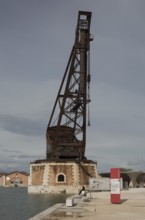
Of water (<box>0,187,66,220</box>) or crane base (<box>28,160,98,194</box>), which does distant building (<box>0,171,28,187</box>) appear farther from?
water (<box>0,187,66,220</box>)

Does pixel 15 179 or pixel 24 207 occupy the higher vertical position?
pixel 24 207

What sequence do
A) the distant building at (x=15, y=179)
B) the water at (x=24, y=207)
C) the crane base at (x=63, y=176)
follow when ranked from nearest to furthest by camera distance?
1. the water at (x=24, y=207)
2. the crane base at (x=63, y=176)
3. the distant building at (x=15, y=179)

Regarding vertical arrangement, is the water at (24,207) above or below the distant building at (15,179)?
above

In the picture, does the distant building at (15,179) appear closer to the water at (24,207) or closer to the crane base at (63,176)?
the crane base at (63,176)

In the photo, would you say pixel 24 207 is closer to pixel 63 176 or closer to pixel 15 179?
pixel 63 176

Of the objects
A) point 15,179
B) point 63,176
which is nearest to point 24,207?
point 63,176

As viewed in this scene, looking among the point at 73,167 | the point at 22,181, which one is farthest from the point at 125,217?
the point at 22,181

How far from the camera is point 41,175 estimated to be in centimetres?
7175

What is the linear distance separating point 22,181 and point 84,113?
122306 millimetres

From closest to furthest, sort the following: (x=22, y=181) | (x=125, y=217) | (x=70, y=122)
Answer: (x=125, y=217) → (x=70, y=122) → (x=22, y=181)

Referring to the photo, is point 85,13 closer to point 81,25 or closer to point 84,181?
point 81,25

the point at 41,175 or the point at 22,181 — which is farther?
the point at 22,181

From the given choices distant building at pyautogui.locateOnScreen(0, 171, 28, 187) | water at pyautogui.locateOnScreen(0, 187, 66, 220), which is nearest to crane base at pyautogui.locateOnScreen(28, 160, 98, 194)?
water at pyautogui.locateOnScreen(0, 187, 66, 220)

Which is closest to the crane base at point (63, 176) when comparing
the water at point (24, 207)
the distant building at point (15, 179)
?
the water at point (24, 207)
